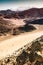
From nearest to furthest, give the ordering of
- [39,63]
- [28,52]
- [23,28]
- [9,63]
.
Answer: [39,63] → [28,52] → [9,63] → [23,28]

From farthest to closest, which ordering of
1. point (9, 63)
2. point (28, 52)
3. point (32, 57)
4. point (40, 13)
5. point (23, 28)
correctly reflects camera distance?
1. point (40, 13)
2. point (23, 28)
3. point (9, 63)
4. point (28, 52)
5. point (32, 57)

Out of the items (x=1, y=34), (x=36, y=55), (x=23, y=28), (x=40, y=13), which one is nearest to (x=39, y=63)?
(x=36, y=55)

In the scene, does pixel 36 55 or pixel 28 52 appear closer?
pixel 36 55

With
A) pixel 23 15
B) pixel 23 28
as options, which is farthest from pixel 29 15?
pixel 23 28

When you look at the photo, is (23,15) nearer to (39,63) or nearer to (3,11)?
(3,11)

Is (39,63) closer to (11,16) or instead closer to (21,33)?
(21,33)

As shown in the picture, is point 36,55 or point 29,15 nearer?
point 36,55

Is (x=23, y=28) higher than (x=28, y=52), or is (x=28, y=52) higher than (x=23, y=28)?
(x=28, y=52)

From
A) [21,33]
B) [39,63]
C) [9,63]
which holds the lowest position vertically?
[21,33]

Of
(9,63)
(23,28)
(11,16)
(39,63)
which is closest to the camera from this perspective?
(39,63)
